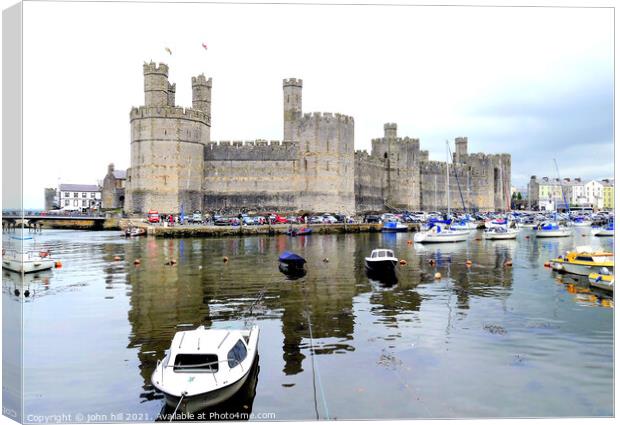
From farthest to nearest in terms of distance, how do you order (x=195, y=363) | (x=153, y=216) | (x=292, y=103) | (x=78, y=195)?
(x=78, y=195) < (x=292, y=103) < (x=153, y=216) < (x=195, y=363)

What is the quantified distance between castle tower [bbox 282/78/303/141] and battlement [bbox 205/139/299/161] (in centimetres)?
320

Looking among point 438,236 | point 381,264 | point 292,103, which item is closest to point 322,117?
point 292,103

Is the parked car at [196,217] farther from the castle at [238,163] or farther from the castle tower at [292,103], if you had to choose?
the castle tower at [292,103]

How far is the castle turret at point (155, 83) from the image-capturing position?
46969 millimetres

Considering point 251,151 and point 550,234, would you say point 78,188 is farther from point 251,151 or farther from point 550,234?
point 550,234

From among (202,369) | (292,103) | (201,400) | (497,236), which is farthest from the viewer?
(292,103)

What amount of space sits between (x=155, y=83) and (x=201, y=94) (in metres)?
6.94

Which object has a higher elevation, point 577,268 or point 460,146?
point 460,146

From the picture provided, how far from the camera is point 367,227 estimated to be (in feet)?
162

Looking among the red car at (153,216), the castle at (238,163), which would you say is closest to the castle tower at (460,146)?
the castle at (238,163)

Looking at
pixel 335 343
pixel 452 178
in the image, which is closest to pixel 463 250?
pixel 335 343

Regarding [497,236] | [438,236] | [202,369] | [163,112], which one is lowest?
[202,369]

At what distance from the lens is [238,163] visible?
51656mm

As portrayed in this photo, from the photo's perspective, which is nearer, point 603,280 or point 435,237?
point 603,280
